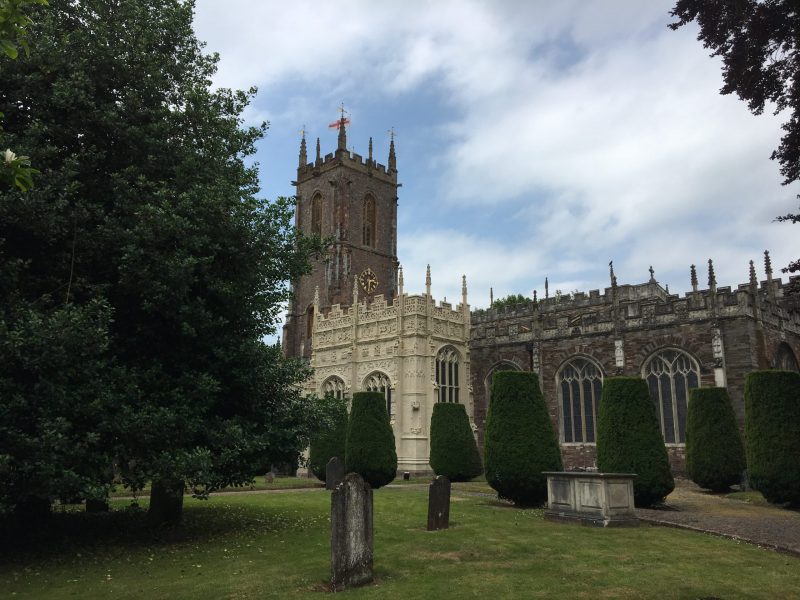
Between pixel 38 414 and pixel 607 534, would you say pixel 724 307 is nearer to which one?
pixel 607 534

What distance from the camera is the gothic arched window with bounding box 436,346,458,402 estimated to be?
3409 centimetres

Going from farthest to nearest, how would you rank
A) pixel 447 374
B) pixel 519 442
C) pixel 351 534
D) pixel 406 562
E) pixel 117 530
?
pixel 447 374, pixel 519 442, pixel 117 530, pixel 406 562, pixel 351 534

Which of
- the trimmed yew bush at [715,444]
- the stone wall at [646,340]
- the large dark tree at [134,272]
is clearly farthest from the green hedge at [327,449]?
the trimmed yew bush at [715,444]

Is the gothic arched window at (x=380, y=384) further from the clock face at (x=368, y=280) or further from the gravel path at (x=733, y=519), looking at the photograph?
the clock face at (x=368, y=280)

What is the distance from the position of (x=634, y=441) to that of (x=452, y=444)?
32.6 feet

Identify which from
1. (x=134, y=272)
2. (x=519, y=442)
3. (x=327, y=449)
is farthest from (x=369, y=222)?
(x=134, y=272)

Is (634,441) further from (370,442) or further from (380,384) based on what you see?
(380,384)

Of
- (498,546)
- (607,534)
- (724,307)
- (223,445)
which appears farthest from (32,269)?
(724,307)

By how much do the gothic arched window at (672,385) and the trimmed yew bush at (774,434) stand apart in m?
8.54

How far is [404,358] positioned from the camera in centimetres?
3300

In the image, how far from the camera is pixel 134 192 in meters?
12.6

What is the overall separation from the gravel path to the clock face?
35.5 metres

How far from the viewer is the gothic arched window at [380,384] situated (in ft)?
110

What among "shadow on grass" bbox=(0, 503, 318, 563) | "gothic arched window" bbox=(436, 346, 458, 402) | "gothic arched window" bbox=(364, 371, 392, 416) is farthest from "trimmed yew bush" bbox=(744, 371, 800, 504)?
"gothic arched window" bbox=(364, 371, 392, 416)
